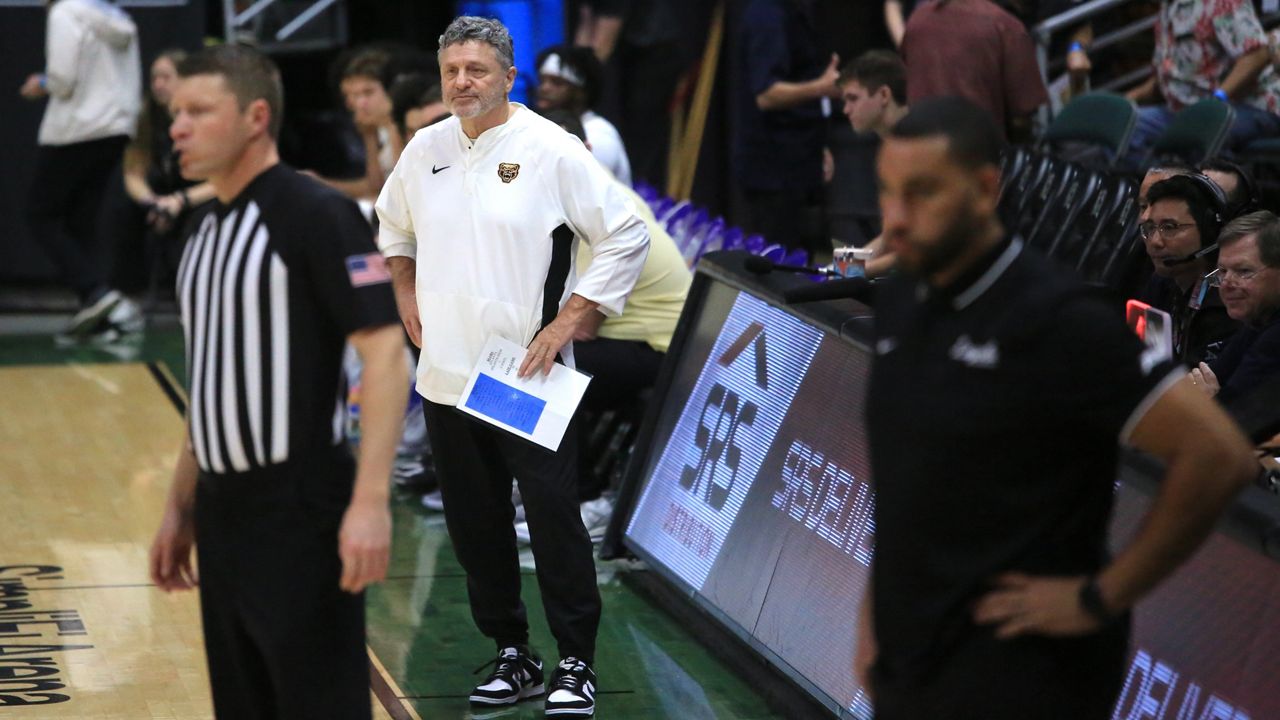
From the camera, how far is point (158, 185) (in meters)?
11.9

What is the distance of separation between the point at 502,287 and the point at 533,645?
1.49 meters

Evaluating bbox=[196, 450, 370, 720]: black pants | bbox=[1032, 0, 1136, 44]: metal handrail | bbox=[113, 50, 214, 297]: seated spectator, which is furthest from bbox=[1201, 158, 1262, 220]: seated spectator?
bbox=[113, 50, 214, 297]: seated spectator

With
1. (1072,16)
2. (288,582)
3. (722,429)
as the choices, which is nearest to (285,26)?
(1072,16)

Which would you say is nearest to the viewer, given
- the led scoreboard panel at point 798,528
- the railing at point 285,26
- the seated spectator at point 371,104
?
the led scoreboard panel at point 798,528

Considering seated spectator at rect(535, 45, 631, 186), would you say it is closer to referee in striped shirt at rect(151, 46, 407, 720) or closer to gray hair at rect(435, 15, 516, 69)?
gray hair at rect(435, 15, 516, 69)

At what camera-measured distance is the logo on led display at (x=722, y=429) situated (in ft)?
18.9

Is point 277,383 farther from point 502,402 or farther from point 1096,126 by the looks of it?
point 1096,126

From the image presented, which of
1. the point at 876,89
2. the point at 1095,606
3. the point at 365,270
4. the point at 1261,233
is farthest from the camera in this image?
the point at 876,89

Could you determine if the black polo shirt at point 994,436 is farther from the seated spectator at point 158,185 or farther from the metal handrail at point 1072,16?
the seated spectator at point 158,185

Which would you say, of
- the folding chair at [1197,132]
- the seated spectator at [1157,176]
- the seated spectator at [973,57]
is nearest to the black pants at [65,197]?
the seated spectator at [973,57]

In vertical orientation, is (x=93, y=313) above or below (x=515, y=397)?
below

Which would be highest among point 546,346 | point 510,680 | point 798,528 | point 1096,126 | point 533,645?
point 1096,126

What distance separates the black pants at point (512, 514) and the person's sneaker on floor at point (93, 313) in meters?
6.74

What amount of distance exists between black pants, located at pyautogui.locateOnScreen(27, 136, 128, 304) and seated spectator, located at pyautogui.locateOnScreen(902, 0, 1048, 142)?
5816 millimetres
